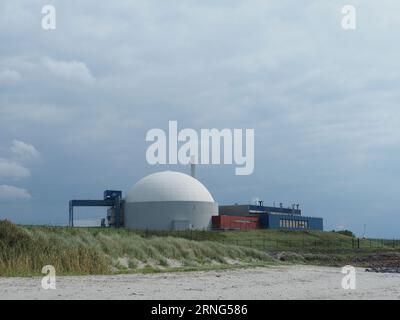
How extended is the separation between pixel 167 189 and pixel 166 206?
97.7 inches

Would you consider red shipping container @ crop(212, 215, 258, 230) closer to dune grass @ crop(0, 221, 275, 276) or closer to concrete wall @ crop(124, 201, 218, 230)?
concrete wall @ crop(124, 201, 218, 230)

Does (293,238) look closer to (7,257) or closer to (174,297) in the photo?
(7,257)

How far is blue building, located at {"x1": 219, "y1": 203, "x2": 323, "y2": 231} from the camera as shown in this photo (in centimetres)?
9231

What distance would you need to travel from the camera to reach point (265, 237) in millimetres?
68438

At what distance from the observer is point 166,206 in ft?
256

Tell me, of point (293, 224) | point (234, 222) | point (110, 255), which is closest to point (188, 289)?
point (110, 255)

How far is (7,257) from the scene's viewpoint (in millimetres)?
23859

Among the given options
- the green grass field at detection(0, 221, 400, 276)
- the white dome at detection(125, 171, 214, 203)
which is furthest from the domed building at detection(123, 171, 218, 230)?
the green grass field at detection(0, 221, 400, 276)
